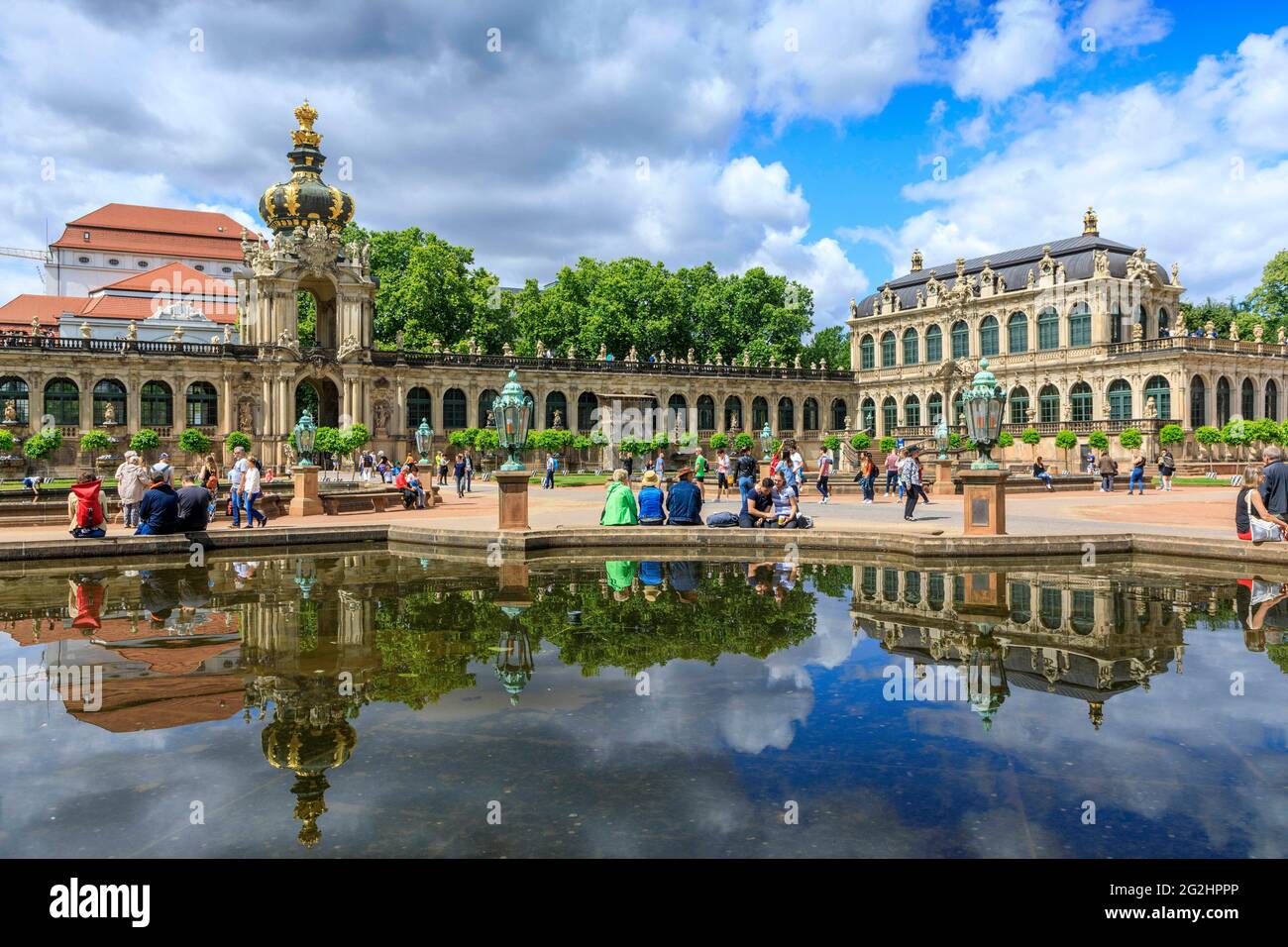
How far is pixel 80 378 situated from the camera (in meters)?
51.5

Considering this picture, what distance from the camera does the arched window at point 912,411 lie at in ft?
242

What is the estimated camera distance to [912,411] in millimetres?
74438

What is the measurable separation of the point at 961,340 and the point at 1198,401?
60.9 ft

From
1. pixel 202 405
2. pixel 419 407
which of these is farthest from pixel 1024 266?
pixel 202 405

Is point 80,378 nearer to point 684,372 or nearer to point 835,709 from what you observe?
point 684,372

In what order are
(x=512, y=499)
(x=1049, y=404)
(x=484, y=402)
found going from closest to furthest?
(x=512, y=499) < (x=484, y=402) < (x=1049, y=404)

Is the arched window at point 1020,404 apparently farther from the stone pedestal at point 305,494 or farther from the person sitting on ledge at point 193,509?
the person sitting on ledge at point 193,509

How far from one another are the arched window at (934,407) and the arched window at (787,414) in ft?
34.1

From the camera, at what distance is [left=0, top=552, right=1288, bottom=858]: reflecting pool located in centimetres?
457

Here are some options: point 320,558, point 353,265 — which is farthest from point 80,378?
point 320,558

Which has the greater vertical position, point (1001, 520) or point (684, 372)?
point (684, 372)

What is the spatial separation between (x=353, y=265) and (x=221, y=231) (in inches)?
2050

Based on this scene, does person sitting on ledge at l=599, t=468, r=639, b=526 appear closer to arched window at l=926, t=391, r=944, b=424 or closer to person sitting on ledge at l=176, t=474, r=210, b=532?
person sitting on ledge at l=176, t=474, r=210, b=532

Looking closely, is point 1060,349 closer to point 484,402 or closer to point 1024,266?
point 1024,266
